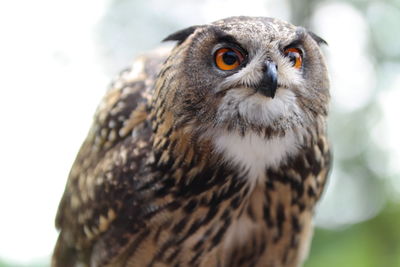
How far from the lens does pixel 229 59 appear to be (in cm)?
216

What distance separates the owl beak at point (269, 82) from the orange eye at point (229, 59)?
156 mm

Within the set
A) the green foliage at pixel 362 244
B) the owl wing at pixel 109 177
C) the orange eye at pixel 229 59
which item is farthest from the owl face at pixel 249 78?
the green foliage at pixel 362 244

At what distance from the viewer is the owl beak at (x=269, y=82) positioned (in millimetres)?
1983

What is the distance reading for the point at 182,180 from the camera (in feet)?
8.21

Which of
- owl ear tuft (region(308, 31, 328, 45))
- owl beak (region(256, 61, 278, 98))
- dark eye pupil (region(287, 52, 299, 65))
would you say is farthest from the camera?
owl ear tuft (region(308, 31, 328, 45))

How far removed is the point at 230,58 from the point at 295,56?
0.90 feet

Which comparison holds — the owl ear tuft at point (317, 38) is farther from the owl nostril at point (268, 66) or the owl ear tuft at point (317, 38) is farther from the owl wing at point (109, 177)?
the owl wing at point (109, 177)

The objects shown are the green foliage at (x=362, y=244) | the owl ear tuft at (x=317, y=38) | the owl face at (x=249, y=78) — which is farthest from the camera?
the green foliage at (x=362, y=244)

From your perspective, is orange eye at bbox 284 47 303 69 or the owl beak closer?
the owl beak

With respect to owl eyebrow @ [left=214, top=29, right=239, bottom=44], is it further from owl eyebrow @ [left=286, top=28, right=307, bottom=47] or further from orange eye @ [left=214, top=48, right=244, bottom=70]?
owl eyebrow @ [left=286, top=28, right=307, bottom=47]

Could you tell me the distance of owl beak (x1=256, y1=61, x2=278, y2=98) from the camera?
1.98 metres

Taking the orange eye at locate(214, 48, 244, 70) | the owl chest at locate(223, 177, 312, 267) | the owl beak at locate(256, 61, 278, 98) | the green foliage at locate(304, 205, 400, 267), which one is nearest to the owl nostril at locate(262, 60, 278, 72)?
the owl beak at locate(256, 61, 278, 98)

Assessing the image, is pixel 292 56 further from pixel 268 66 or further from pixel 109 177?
pixel 109 177

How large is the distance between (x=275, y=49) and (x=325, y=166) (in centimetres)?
93
